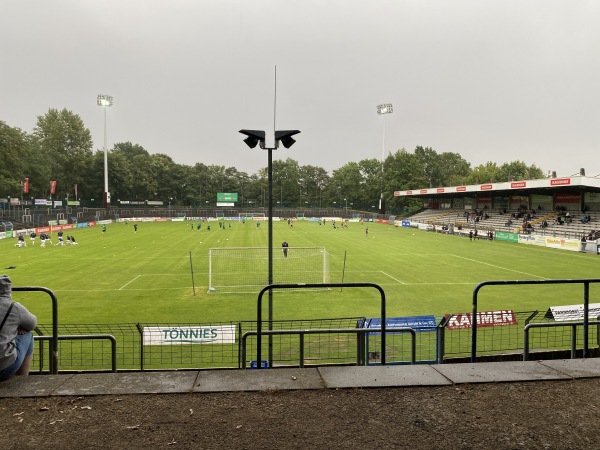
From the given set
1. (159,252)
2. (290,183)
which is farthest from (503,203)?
(290,183)

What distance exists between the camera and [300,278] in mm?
26734

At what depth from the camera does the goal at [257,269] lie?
2469 cm

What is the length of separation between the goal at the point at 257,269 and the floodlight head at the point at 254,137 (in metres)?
12.8

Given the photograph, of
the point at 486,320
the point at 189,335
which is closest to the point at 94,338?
the point at 189,335

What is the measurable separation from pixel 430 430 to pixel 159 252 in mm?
38361

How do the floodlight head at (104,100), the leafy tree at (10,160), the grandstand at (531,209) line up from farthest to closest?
the floodlight head at (104,100), the leafy tree at (10,160), the grandstand at (531,209)

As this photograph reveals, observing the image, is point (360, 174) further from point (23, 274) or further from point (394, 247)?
point (23, 274)

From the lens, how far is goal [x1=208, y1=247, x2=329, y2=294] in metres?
24.7

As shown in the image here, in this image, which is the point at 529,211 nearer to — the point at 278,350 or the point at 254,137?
the point at 278,350

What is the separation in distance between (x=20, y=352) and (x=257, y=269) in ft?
82.7

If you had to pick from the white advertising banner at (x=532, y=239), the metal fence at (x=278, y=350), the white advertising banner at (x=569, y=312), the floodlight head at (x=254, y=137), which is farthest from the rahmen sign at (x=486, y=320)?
the white advertising banner at (x=532, y=239)

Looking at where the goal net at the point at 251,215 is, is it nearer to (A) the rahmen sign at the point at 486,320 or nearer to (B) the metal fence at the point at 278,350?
(B) the metal fence at the point at 278,350

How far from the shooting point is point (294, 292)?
2272 cm

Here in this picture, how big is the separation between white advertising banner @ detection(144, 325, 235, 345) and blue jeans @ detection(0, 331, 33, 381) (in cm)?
816
